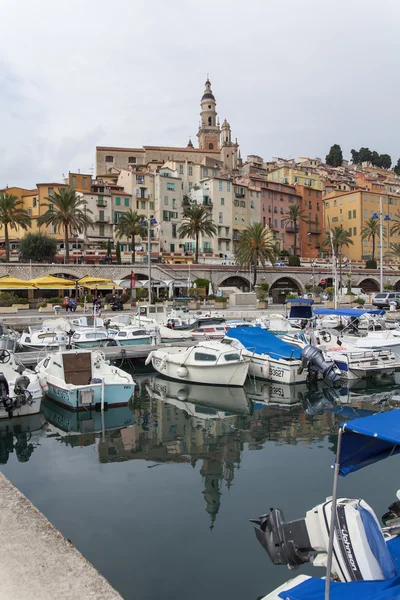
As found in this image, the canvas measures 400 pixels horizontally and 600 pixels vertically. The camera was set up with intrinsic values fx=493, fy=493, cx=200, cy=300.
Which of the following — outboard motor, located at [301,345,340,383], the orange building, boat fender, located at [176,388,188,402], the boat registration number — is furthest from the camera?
the orange building

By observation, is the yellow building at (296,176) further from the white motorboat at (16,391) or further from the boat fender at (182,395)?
the white motorboat at (16,391)

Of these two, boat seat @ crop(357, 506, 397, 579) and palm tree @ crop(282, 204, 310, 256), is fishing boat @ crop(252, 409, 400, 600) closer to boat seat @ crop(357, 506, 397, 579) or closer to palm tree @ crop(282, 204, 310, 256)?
boat seat @ crop(357, 506, 397, 579)

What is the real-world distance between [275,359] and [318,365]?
212 centimetres

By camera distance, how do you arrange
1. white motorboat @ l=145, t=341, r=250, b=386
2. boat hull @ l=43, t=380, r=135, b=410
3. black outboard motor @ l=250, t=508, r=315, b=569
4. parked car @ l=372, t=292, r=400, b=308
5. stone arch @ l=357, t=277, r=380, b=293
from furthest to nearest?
stone arch @ l=357, t=277, r=380, b=293, parked car @ l=372, t=292, r=400, b=308, white motorboat @ l=145, t=341, r=250, b=386, boat hull @ l=43, t=380, r=135, b=410, black outboard motor @ l=250, t=508, r=315, b=569

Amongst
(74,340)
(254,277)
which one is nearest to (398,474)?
(74,340)

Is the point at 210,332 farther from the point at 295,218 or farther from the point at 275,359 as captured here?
the point at 295,218

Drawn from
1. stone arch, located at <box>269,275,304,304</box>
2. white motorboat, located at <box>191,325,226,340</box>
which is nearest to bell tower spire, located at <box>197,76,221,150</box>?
stone arch, located at <box>269,275,304,304</box>

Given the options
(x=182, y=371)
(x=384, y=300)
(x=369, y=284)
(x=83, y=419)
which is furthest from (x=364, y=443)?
(x=369, y=284)

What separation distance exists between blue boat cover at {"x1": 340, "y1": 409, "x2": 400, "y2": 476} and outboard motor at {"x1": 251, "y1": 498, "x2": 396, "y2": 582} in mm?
629

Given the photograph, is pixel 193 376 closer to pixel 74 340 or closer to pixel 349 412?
pixel 349 412

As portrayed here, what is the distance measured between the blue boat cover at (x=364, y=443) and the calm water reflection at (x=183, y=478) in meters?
3.17

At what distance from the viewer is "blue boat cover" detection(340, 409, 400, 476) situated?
20.6 feet

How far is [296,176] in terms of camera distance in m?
116

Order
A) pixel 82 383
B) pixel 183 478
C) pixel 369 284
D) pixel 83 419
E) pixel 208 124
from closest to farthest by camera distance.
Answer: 1. pixel 183 478
2. pixel 83 419
3. pixel 82 383
4. pixel 369 284
5. pixel 208 124
